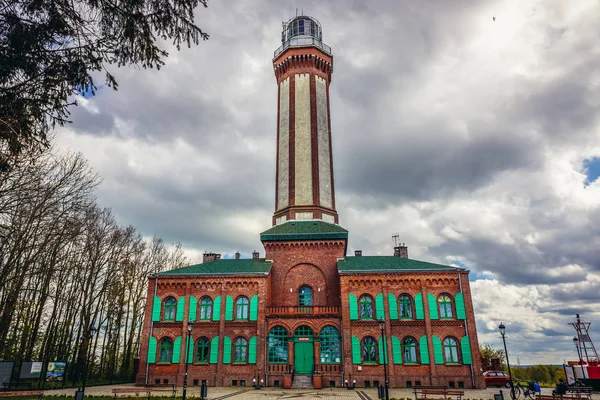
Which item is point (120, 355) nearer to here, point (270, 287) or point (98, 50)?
point (270, 287)

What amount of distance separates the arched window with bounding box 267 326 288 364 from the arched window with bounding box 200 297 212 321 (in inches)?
216

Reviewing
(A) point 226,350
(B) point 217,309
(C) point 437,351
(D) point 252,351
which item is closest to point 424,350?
(C) point 437,351

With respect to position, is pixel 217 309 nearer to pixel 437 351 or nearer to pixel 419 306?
pixel 419 306

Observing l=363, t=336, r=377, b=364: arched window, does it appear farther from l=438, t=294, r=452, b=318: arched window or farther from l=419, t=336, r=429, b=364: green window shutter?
l=438, t=294, r=452, b=318: arched window

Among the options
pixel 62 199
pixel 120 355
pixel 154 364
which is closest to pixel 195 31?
pixel 62 199

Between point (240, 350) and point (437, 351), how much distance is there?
1548cm

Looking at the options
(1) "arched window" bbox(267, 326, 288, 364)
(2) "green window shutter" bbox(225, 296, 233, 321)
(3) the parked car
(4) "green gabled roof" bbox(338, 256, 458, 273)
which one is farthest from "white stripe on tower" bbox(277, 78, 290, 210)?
(3) the parked car

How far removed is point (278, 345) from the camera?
29781 mm

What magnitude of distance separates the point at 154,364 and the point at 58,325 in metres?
9.65

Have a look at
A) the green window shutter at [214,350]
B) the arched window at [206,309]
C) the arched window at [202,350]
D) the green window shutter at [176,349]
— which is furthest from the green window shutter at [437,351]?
the green window shutter at [176,349]

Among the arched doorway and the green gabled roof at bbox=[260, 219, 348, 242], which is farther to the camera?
the green gabled roof at bbox=[260, 219, 348, 242]

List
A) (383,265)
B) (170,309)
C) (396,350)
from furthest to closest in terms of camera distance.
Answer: (383,265), (170,309), (396,350)

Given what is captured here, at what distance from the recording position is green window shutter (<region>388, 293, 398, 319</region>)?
30.0 meters

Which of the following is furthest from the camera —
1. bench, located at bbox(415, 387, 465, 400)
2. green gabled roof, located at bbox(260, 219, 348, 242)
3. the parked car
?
green gabled roof, located at bbox(260, 219, 348, 242)
